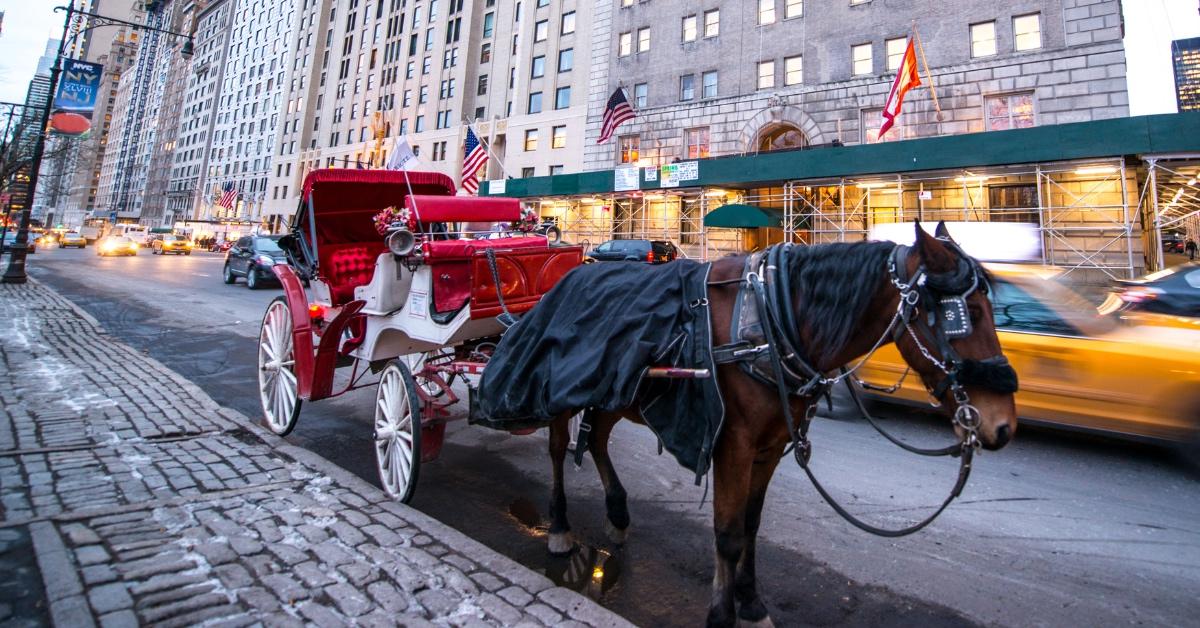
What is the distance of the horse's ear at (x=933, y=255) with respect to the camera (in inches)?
91.4

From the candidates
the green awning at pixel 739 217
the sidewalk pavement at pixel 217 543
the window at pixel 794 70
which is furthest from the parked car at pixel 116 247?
the window at pixel 794 70

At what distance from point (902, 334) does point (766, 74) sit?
28.0m

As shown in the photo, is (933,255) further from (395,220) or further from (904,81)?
(904,81)

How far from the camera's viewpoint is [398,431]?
4039 millimetres

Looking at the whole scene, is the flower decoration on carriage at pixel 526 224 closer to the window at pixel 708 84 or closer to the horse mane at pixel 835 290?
the horse mane at pixel 835 290

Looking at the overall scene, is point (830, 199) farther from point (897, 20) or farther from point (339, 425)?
point (339, 425)

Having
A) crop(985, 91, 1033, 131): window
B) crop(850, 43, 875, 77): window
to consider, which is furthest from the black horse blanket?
crop(850, 43, 875, 77): window

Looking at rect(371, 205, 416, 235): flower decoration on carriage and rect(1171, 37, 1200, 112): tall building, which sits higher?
rect(1171, 37, 1200, 112): tall building

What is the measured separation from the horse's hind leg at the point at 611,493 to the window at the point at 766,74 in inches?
1067

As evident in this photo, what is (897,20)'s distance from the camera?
929 inches

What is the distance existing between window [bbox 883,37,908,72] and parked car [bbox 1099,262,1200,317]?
21.8 meters

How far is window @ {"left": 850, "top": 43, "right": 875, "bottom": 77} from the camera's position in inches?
954

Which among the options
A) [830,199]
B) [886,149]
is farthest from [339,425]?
[830,199]

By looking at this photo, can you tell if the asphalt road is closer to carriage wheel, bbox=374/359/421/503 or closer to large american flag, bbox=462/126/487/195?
carriage wheel, bbox=374/359/421/503
